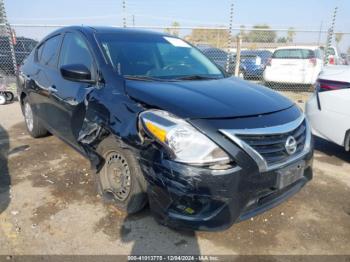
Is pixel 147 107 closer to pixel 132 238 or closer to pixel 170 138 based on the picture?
pixel 170 138

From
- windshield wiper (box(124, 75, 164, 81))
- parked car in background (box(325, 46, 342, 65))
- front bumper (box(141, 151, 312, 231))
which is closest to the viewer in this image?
front bumper (box(141, 151, 312, 231))

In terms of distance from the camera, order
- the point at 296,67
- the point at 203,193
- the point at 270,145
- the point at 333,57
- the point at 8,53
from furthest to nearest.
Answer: the point at 333,57, the point at 296,67, the point at 8,53, the point at 270,145, the point at 203,193

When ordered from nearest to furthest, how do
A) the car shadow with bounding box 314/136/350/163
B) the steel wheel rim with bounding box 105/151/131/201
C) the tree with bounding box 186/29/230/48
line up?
the steel wheel rim with bounding box 105/151/131/201
the car shadow with bounding box 314/136/350/163
the tree with bounding box 186/29/230/48

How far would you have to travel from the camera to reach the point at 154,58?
331 cm

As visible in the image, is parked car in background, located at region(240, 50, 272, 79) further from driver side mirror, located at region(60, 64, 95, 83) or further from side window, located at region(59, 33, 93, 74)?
driver side mirror, located at region(60, 64, 95, 83)

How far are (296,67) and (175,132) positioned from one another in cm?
925

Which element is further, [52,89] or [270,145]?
[52,89]

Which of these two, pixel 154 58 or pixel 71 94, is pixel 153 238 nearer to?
pixel 71 94

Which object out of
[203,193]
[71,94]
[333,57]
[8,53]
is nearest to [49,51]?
[71,94]

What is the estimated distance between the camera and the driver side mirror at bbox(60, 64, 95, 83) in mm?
2877

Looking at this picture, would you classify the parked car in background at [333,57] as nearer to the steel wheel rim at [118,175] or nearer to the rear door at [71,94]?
the rear door at [71,94]

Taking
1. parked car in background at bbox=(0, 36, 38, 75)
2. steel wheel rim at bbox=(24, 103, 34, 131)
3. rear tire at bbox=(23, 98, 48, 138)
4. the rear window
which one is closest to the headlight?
rear tire at bbox=(23, 98, 48, 138)

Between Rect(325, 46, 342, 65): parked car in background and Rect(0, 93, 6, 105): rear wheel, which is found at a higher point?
Rect(325, 46, 342, 65): parked car in background

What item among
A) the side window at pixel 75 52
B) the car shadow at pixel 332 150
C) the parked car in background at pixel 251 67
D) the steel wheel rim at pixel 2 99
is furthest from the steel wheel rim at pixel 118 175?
the parked car in background at pixel 251 67
